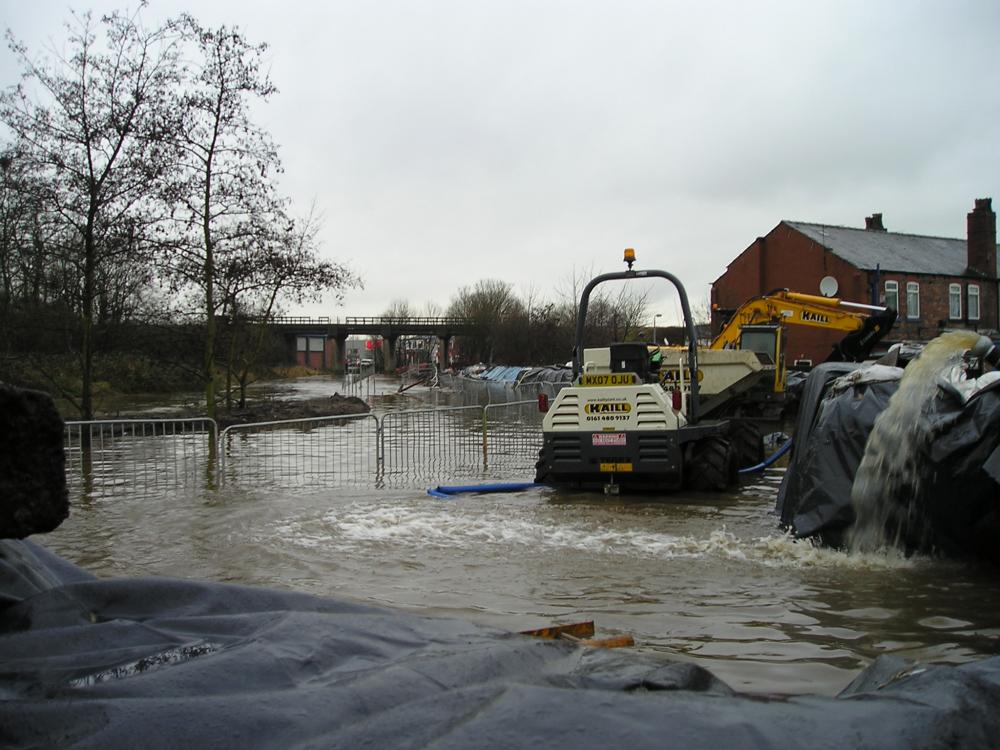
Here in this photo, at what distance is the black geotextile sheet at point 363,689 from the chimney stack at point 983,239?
148 ft

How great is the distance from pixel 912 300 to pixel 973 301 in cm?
430

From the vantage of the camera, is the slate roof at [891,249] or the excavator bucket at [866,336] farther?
the slate roof at [891,249]

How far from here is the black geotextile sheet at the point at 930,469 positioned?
5758 millimetres

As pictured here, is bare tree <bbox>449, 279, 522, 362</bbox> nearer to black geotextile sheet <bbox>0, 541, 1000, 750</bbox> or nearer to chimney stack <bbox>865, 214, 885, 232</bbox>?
chimney stack <bbox>865, 214, 885, 232</bbox>

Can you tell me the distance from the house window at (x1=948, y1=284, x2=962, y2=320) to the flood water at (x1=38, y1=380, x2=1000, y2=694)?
35.4 meters

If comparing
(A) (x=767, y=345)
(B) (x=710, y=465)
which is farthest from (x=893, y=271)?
(B) (x=710, y=465)

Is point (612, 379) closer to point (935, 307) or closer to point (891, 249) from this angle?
point (935, 307)

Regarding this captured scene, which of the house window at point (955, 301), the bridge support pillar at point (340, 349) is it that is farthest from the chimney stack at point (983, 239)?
the bridge support pillar at point (340, 349)

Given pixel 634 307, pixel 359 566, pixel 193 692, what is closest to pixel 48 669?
pixel 193 692

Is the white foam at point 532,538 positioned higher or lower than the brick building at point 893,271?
lower

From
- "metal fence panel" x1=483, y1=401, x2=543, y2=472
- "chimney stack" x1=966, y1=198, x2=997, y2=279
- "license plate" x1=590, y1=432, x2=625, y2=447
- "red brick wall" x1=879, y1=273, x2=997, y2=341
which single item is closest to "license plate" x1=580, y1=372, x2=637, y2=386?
"license plate" x1=590, y1=432, x2=625, y2=447

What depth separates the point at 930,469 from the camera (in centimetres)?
598

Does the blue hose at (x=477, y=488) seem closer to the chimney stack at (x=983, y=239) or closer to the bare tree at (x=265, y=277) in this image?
the bare tree at (x=265, y=277)

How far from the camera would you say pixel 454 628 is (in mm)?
2504
